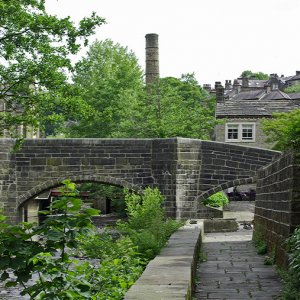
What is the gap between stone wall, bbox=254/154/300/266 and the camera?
30.4 feet

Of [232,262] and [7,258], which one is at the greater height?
[7,258]

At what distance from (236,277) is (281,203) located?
1.36 m

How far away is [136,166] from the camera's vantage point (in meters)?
24.8

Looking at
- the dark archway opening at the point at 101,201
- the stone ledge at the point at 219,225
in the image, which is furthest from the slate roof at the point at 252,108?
the stone ledge at the point at 219,225

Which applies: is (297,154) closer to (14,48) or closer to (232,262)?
(232,262)

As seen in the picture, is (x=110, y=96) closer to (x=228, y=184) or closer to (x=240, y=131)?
(x=240, y=131)

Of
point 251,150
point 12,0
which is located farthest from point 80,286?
point 251,150

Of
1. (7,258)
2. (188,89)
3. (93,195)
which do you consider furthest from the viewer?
(188,89)

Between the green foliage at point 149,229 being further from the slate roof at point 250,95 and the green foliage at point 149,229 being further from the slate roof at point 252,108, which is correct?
the slate roof at point 250,95

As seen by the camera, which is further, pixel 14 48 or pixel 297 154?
pixel 14 48

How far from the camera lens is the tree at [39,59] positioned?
20.5 metres

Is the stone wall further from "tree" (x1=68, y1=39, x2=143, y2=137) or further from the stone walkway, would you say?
"tree" (x1=68, y1=39, x2=143, y2=137)

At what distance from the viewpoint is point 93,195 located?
114ft

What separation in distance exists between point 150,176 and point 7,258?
19.5 meters
